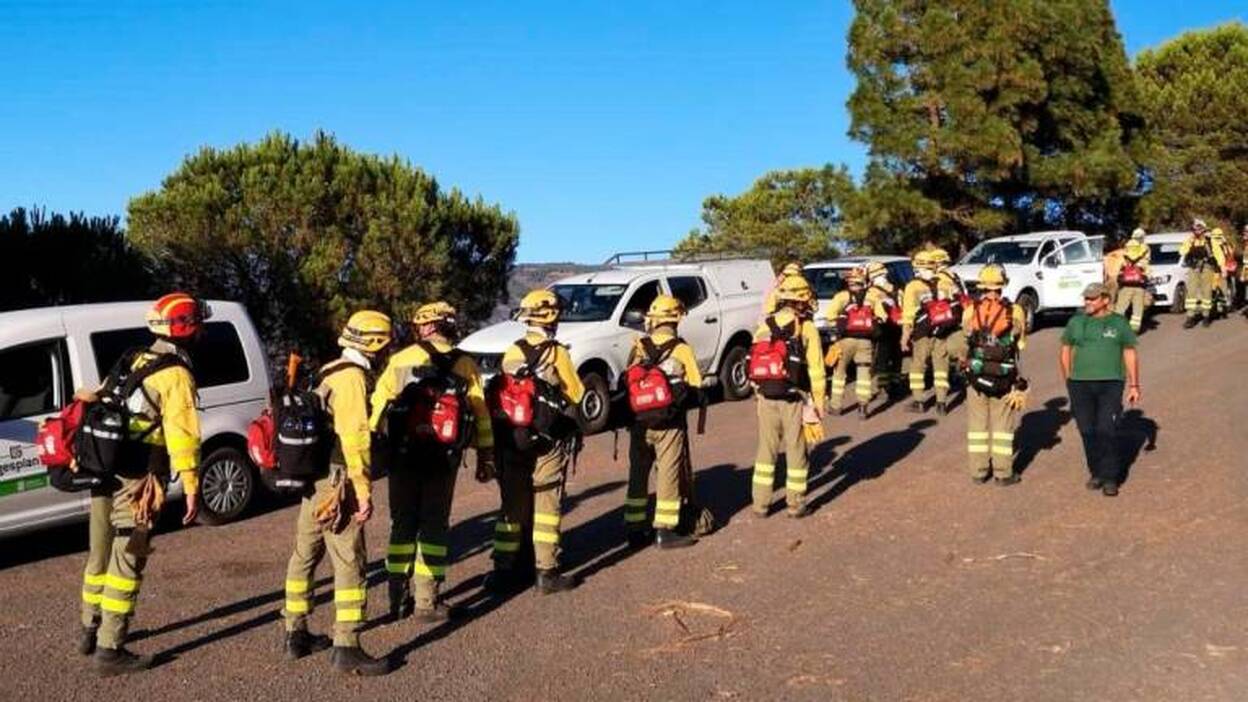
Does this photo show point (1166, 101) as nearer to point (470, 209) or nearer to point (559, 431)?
point (470, 209)

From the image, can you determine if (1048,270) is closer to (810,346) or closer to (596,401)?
(596,401)

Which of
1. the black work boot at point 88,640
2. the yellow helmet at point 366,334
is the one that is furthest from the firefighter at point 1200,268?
the black work boot at point 88,640

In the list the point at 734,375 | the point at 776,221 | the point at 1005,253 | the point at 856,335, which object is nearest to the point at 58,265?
the point at 734,375

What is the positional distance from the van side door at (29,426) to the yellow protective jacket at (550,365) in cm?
346

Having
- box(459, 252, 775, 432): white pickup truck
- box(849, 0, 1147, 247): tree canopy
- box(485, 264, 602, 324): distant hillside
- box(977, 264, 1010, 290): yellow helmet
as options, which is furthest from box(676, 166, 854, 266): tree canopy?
box(977, 264, 1010, 290): yellow helmet

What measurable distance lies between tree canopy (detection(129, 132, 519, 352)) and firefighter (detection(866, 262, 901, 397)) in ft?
30.9

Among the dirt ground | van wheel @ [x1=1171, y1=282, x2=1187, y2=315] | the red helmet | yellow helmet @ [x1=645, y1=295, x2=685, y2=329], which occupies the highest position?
the red helmet

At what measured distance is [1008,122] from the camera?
26938 mm

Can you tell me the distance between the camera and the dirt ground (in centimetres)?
590

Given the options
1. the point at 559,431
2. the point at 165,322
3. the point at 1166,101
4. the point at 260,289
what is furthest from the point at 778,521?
the point at 1166,101

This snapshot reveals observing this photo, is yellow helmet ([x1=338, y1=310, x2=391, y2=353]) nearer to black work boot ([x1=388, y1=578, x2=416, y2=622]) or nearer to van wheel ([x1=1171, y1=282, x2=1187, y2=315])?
black work boot ([x1=388, y1=578, x2=416, y2=622])

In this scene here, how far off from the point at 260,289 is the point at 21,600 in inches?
542

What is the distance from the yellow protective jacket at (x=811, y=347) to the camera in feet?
29.5

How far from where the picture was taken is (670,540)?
8.54m
